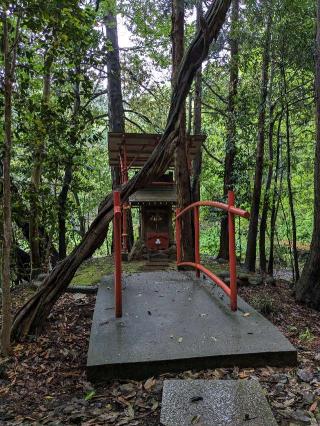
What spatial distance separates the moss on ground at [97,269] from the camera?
6.42 meters

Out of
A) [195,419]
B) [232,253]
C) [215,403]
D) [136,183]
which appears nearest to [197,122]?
[136,183]

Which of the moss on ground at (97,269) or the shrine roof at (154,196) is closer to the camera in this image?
the moss on ground at (97,269)

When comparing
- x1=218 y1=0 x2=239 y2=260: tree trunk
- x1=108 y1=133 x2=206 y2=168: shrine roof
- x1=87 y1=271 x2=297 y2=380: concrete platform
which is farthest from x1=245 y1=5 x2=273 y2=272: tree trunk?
x1=87 y1=271 x2=297 y2=380: concrete platform

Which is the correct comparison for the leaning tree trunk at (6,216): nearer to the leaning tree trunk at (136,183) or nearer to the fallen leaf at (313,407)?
the leaning tree trunk at (136,183)

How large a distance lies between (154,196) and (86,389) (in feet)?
21.4

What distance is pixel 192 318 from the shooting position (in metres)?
Result: 3.16

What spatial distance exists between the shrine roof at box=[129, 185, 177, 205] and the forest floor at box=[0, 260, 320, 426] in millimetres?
5143

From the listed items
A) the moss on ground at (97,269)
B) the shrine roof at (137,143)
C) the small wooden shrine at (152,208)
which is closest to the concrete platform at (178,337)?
the moss on ground at (97,269)

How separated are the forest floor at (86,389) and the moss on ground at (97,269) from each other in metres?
2.76

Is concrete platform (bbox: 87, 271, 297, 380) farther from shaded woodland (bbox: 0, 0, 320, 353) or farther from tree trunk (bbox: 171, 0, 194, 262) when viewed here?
tree trunk (bbox: 171, 0, 194, 262)

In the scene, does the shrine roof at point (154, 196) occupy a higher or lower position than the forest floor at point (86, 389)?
higher

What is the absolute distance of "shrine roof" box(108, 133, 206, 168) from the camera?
26.1 feet

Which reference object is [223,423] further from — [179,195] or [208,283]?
[179,195]

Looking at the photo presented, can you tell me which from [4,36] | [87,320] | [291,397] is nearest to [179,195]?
[87,320]
